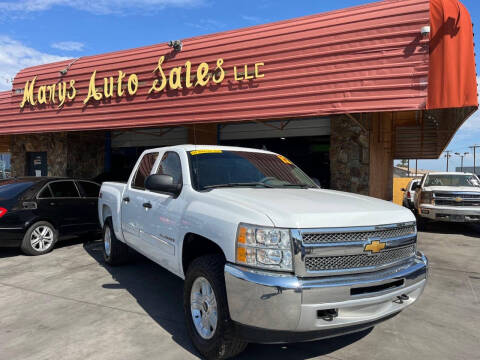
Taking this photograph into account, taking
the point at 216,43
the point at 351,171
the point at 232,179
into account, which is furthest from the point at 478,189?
the point at 232,179

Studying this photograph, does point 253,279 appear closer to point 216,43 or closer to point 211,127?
point 216,43

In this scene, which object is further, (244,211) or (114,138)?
(114,138)

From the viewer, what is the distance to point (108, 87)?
1115 cm

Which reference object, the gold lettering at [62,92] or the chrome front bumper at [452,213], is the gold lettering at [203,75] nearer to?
the gold lettering at [62,92]

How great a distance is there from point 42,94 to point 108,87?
3.15 m

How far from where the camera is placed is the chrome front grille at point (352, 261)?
2592mm

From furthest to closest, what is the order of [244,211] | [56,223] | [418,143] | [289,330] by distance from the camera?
[418,143], [56,223], [244,211], [289,330]

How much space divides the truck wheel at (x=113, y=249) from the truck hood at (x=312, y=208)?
3.04 metres

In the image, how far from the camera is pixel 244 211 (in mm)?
2748

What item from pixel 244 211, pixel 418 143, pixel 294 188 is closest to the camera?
pixel 244 211

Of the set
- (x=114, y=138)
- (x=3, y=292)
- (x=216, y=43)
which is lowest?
(x=3, y=292)

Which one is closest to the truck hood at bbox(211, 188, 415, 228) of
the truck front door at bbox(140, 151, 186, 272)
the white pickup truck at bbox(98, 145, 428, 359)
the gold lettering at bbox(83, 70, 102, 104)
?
the white pickup truck at bbox(98, 145, 428, 359)

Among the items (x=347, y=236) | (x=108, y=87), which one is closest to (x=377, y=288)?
(x=347, y=236)

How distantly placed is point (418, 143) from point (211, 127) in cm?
1153
